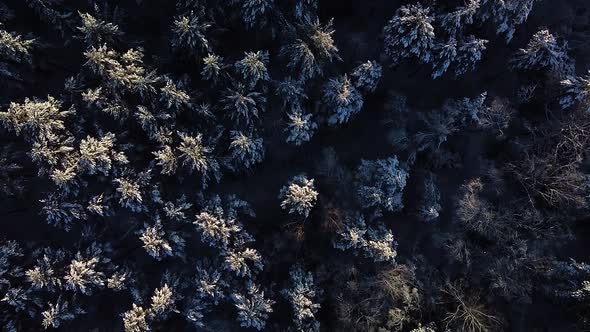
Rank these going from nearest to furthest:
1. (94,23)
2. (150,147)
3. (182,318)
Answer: (94,23), (150,147), (182,318)

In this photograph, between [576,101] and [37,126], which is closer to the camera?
[37,126]

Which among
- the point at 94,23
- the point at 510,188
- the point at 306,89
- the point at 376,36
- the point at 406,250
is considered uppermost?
the point at 376,36

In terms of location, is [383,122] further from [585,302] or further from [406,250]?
[585,302]

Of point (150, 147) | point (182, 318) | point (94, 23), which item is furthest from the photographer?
point (182, 318)

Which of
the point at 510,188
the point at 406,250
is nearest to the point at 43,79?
the point at 406,250

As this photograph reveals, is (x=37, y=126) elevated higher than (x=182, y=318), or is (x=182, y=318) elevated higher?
(x=37, y=126)

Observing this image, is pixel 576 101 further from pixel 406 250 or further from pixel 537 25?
pixel 406 250
